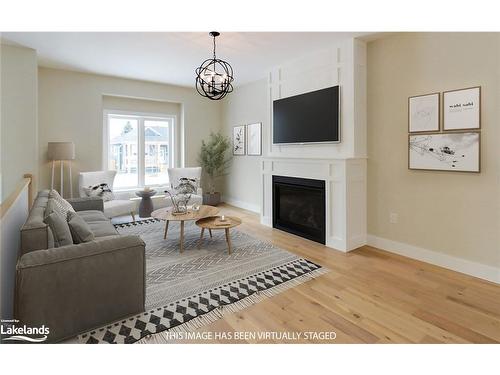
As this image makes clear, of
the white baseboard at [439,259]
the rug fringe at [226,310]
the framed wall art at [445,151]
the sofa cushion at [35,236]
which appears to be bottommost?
the rug fringe at [226,310]

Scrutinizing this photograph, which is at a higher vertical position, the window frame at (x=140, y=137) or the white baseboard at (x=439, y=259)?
the window frame at (x=140, y=137)

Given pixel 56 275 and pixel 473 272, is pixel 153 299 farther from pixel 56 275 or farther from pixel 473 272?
pixel 473 272

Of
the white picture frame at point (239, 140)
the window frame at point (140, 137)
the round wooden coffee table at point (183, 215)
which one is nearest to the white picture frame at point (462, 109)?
the round wooden coffee table at point (183, 215)

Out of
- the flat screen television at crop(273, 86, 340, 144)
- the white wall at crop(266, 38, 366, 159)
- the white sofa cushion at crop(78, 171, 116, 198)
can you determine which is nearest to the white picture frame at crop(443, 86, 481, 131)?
the white wall at crop(266, 38, 366, 159)

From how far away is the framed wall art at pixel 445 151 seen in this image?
8.81 feet

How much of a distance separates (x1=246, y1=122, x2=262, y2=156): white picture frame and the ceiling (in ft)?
3.67

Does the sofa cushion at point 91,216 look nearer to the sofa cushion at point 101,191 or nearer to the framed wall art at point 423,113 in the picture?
the sofa cushion at point 101,191

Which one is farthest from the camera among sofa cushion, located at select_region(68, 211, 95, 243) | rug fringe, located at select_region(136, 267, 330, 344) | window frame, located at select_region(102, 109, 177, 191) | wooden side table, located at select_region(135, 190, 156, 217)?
window frame, located at select_region(102, 109, 177, 191)

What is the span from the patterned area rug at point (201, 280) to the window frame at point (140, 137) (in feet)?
7.84

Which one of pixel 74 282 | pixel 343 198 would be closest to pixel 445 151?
pixel 343 198

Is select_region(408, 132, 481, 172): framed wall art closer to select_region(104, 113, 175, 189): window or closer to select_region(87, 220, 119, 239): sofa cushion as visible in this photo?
select_region(87, 220, 119, 239): sofa cushion

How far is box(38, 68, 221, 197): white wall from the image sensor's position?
189 inches

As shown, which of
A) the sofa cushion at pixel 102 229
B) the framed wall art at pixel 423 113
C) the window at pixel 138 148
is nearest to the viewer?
the sofa cushion at pixel 102 229
